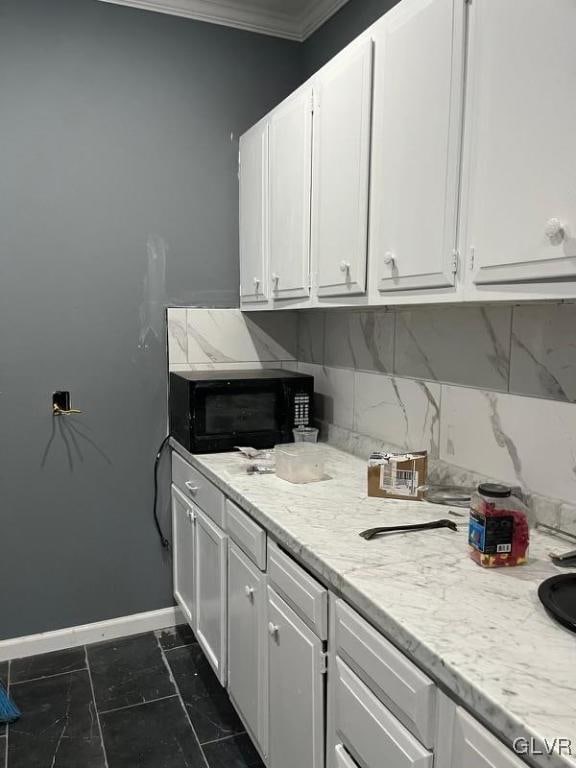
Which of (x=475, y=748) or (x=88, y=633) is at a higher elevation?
(x=475, y=748)

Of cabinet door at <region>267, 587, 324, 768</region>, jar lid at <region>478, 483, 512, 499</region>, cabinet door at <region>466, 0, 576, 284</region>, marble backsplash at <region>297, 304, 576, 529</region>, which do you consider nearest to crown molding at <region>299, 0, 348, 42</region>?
marble backsplash at <region>297, 304, 576, 529</region>

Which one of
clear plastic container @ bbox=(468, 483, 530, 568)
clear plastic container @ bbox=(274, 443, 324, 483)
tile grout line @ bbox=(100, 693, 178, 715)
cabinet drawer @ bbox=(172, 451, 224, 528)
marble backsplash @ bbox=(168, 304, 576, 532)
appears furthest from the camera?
tile grout line @ bbox=(100, 693, 178, 715)

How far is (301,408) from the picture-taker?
245 cm

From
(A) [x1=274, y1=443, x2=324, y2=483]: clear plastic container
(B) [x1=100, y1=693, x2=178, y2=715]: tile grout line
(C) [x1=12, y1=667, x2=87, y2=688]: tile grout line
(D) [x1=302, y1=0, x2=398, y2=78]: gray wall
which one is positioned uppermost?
(D) [x1=302, y1=0, x2=398, y2=78]: gray wall

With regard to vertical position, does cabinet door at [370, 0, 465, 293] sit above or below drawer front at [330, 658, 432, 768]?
above

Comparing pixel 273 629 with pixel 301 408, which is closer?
pixel 273 629

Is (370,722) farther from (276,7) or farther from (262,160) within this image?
(276,7)

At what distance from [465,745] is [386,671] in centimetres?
20

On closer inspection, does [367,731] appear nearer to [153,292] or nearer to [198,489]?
[198,489]

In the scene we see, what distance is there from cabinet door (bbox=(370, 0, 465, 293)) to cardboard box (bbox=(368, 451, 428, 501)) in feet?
1.62

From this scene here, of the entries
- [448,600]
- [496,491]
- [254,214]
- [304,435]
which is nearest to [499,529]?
[496,491]

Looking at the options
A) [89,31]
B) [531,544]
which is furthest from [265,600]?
[89,31]

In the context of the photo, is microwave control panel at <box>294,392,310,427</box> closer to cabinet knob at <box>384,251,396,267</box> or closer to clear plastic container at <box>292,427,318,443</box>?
clear plastic container at <box>292,427,318,443</box>

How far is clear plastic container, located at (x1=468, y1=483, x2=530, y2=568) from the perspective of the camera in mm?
1228
